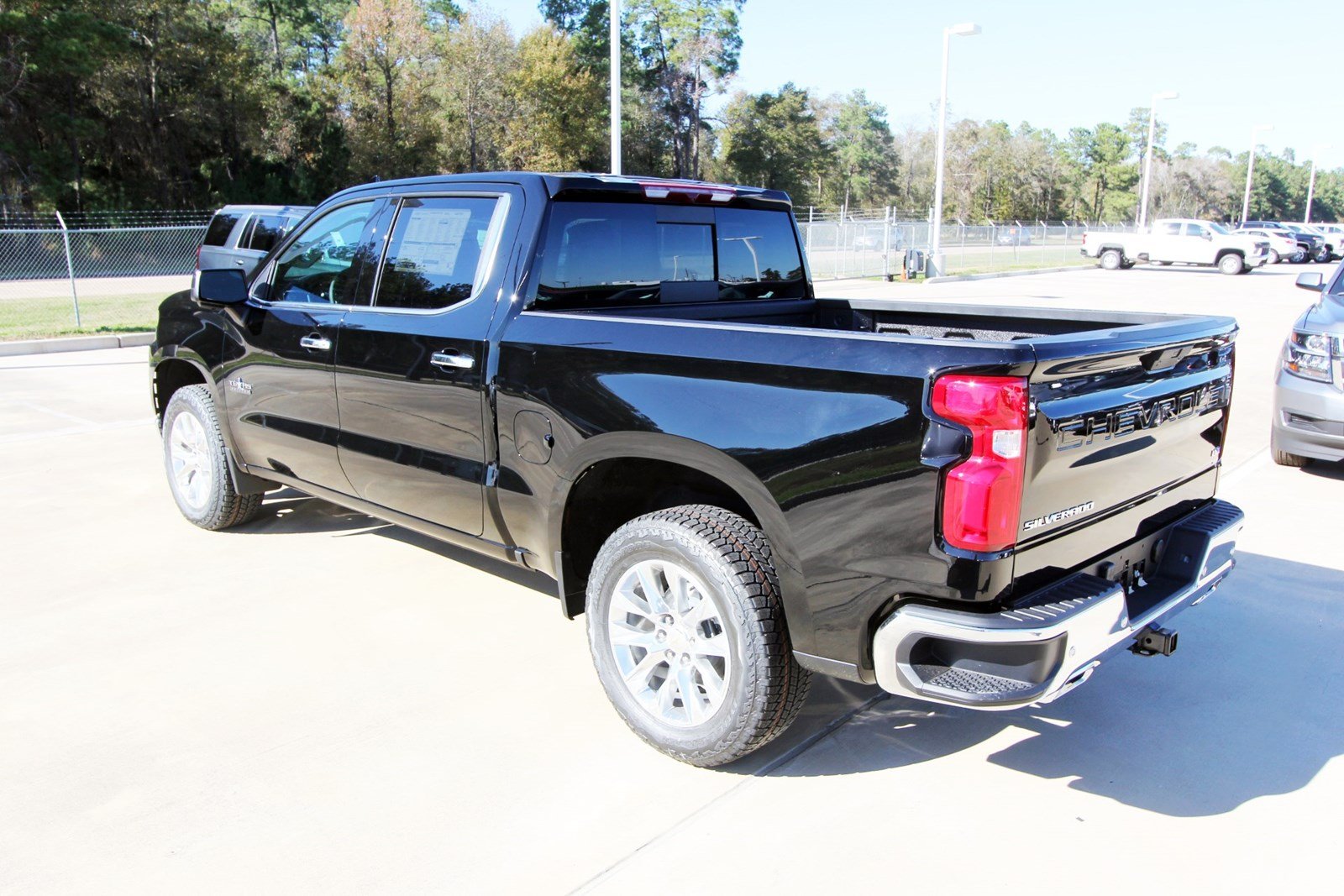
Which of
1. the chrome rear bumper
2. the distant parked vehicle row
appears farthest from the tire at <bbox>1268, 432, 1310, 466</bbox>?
the distant parked vehicle row

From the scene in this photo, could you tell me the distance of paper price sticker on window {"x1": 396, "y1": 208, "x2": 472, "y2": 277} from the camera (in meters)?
4.07

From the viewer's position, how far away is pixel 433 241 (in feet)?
13.7

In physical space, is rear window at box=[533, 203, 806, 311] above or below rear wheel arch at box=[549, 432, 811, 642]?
above

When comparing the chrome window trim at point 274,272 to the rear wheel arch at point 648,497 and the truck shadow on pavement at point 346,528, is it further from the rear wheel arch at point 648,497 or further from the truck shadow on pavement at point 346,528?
the rear wheel arch at point 648,497

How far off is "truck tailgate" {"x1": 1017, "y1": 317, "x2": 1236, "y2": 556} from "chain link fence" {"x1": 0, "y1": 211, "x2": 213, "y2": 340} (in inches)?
612

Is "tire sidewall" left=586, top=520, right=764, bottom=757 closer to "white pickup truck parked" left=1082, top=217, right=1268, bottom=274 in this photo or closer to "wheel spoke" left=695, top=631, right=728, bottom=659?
"wheel spoke" left=695, top=631, right=728, bottom=659

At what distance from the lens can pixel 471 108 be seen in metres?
50.4

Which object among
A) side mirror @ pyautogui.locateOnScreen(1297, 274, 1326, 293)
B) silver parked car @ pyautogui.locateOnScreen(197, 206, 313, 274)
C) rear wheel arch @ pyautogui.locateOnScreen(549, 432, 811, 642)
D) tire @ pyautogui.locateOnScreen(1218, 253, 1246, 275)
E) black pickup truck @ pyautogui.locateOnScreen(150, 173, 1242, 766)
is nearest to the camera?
black pickup truck @ pyautogui.locateOnScreen(150, 173, 1242, 766)

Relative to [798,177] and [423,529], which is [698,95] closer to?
[798,177]

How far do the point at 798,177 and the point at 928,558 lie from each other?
69.0 m

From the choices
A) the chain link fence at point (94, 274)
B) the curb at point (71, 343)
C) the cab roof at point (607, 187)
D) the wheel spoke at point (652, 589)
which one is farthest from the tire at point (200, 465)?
the chain link fence at point (94, 274)

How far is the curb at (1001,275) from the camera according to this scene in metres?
29.7

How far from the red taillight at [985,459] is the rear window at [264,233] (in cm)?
1310

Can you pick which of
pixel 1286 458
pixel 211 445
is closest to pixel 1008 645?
pixel 211 445
